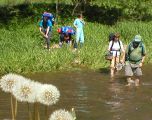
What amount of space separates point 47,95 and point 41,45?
15660mm

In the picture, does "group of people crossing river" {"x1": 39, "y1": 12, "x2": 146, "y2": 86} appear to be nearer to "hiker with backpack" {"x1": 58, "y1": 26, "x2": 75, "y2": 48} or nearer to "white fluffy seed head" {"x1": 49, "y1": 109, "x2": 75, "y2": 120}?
"hiker with backpack" {"x1": 58, "y1": 26, "x2": 75, "y2": 48}

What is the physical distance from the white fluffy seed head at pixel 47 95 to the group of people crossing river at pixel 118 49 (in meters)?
9.35

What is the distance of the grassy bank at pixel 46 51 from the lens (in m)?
15.0

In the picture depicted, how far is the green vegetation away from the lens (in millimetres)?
15094

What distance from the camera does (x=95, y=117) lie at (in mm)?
9266

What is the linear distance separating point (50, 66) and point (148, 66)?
3.57 meters

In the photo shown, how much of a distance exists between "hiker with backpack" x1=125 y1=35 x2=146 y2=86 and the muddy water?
0.35 m

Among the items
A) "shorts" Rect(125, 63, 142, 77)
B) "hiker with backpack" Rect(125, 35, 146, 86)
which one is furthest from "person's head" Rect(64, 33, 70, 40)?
"shorts" Rect(125, 63, 142, 77)

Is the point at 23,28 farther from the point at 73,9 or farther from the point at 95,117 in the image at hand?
the point at 95,117

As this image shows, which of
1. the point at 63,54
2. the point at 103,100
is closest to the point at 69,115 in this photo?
the point at 103,100

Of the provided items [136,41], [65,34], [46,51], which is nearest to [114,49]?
[136,41]

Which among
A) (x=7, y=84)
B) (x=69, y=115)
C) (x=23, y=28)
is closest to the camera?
(x=69, y=115)

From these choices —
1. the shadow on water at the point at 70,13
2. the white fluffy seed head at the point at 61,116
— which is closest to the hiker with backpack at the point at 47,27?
the shadow on water at the point at 70,13

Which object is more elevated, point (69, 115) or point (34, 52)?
point (69, 115)
